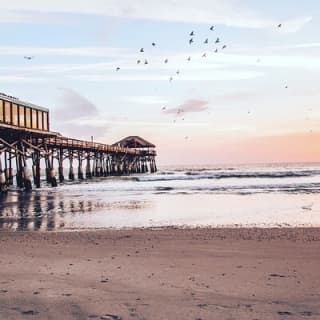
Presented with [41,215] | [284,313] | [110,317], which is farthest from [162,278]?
[41,215]

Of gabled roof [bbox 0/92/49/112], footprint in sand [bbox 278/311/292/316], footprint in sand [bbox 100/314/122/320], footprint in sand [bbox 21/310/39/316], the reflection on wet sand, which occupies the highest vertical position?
gabled roof [bbox 0/92/49/112]

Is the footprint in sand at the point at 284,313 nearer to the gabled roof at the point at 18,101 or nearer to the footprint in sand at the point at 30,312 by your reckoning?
the footprint in sand at the point at 30,312

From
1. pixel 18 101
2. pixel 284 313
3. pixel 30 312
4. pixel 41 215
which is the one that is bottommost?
pixel 284 313

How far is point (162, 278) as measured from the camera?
6.69m

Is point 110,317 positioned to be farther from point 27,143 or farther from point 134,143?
point 134,143

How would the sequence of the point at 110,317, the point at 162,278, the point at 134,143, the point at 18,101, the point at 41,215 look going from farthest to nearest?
the point at 134,143, the point at 18,101, the point at 41,215, the point at 162,278, the point at 110,317

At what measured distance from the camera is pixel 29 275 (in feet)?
22.8

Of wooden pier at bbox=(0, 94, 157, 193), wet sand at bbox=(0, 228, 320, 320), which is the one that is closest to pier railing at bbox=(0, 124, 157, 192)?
wooden pier at bbox=(0, 94, 157, 193)

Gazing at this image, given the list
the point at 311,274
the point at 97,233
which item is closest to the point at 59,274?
the point at 311,274

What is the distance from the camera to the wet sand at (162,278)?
5.30 metres

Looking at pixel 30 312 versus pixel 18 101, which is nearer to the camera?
pixel 30 312

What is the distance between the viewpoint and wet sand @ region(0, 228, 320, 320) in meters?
5.30

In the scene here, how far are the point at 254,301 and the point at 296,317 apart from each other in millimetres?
647

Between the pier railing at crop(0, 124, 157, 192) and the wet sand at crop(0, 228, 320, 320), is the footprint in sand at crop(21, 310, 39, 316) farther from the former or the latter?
the pier railing at crop(0, 124, 157, 192)
